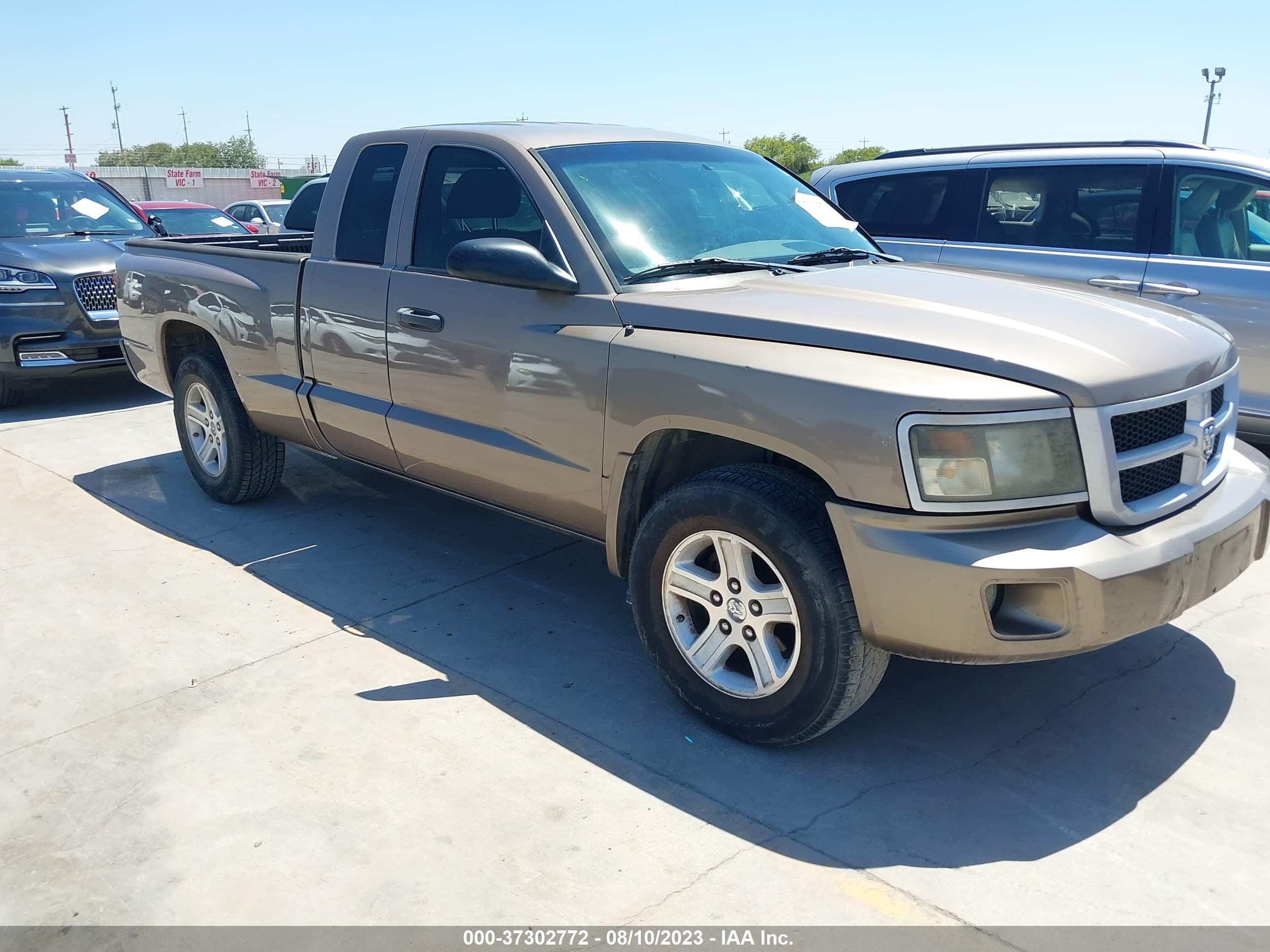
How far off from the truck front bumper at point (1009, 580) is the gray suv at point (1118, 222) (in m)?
2.93

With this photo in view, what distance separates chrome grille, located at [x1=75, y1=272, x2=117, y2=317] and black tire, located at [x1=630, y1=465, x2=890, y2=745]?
6877mm

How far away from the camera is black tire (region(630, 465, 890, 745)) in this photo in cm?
302

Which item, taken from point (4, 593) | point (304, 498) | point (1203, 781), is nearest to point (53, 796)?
point (4, 593)

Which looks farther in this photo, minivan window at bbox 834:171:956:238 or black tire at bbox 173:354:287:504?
minivan window at bbox 834:171:956:238

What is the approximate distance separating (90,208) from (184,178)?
4663 cm

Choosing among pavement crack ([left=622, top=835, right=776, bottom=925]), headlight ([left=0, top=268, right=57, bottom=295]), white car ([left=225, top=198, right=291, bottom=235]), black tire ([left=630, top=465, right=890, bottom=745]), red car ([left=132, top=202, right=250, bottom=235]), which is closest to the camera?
pavement crack ([left=622, top=835, right=776, bottom=925])

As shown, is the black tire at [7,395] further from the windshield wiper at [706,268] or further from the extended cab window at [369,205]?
the windshield wiper at [706,268]

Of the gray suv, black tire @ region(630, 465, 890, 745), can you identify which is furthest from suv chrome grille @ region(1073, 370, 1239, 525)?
the gray suv

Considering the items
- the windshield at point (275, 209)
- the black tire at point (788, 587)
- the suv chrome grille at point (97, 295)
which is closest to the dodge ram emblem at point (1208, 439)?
the black tire at point (788, 587)

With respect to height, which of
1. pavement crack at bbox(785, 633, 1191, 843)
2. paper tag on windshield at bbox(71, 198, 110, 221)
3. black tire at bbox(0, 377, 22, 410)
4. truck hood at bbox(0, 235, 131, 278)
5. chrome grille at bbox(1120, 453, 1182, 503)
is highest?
paper tag on windshield at bbox(71, 198, 110, 221)

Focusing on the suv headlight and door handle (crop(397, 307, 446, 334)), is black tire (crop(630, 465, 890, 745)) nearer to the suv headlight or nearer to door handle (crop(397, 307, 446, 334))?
the suv headlight

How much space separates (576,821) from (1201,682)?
230 cm

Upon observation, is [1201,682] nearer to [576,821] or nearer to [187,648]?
[576,821]

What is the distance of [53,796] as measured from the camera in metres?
3.22
